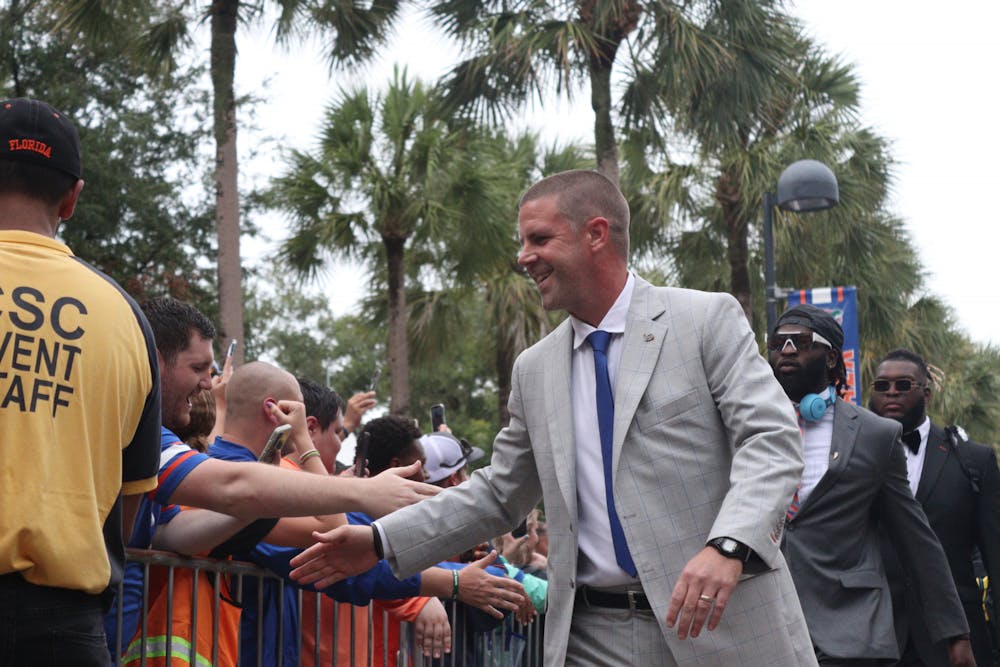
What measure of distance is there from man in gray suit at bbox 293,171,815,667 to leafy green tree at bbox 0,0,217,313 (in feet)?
60.7

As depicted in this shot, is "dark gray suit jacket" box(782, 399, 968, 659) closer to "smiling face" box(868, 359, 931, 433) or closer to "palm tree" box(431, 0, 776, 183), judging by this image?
"smiling face" box(868, 359, 931, 433)

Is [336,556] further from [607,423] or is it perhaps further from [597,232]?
[597,232]

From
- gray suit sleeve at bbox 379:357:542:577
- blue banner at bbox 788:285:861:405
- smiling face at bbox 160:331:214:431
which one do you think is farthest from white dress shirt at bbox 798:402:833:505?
blue banner at bbox 788:285:861:405

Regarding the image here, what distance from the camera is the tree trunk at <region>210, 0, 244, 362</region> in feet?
46.4

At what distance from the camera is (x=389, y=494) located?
12.9ft

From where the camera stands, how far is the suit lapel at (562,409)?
3561 mm

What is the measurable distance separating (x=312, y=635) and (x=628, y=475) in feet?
5.96

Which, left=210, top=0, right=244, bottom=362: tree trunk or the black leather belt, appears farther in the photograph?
left=210, top=0, right=244, bottom=362: tree trunk

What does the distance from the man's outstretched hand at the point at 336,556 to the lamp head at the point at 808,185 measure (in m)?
10.5

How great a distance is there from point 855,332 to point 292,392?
9.86 meters

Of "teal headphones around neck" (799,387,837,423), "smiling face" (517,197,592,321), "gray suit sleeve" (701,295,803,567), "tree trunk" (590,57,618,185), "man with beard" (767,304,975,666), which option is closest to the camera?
"gray suit sleeve" (701,295,803,567)

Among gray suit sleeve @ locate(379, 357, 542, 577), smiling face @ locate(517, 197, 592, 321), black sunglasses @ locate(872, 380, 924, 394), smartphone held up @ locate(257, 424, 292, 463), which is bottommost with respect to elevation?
gray suit sleeve @ locate(379, 357, 542, 577)

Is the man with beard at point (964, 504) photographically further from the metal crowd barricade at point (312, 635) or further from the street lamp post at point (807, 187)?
the street lamp post at point (807, 187)

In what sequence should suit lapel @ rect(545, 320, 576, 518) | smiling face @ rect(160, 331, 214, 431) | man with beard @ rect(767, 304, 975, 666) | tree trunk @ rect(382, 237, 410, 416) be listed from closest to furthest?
suit lapel @ rect(545, 320, 576, 518) → smiling face @ rect(160, 331, 214, 431) → man with beard @ rect(767, 304, 975, 666) → tree trunk @ rect(382, 237, 410, 416)
